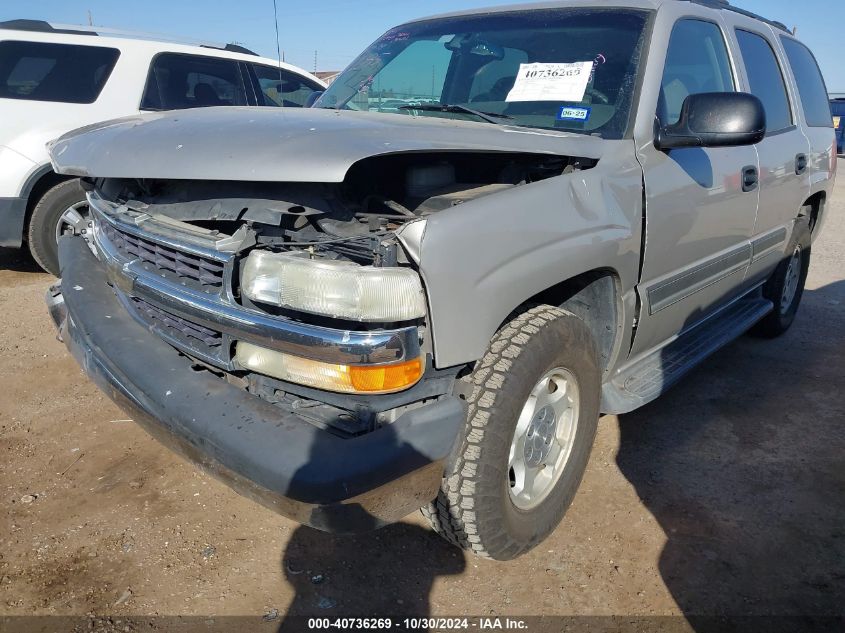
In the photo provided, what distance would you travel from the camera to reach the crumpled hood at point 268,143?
69.9 inches

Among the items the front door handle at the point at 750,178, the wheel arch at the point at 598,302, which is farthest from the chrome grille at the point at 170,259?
the front door handle at the point at 750,178

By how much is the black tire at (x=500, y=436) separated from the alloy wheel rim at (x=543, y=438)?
49mm

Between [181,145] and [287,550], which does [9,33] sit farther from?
[287,550]

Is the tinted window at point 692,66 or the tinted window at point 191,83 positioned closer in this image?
the tinted window at point 692,66

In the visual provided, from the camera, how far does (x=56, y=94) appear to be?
530 cm

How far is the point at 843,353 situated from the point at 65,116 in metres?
6.05

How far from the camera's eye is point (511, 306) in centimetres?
204

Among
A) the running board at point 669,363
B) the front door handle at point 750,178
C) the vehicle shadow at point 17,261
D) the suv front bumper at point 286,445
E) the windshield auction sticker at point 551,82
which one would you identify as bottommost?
the vehicle shadow at point 17,261

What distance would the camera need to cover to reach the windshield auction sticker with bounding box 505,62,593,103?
2.72 meters

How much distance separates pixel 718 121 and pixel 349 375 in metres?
1.74

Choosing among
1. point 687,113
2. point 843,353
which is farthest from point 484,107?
point 843,353

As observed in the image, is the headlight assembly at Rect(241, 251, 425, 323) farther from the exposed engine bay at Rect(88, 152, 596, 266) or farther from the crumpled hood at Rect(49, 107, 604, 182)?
the crumpled hood at Rect(49, 107, 604, 182)

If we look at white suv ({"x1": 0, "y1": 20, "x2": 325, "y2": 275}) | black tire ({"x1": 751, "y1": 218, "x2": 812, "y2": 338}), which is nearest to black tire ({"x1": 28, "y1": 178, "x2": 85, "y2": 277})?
white suv ({"x1": 0, "y1": 20, "x2": 325, "y2": 275})

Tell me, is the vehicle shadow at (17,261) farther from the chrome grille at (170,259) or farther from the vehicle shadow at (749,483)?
the vehicle shadow at (749,483)
